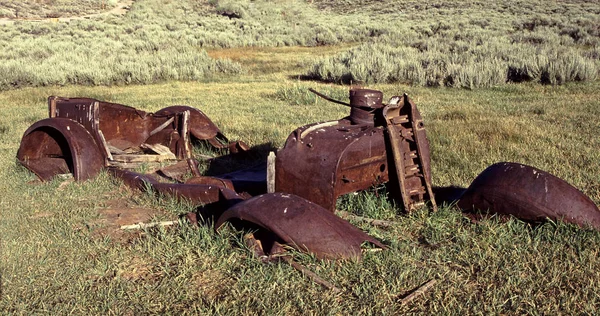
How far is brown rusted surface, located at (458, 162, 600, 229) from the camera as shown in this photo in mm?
3939

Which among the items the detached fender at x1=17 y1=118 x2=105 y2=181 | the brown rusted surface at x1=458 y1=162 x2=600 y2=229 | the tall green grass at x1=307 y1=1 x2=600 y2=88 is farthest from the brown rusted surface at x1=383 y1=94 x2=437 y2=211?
the tall green grass at x1=307 y1=1 x2=600 y2=88

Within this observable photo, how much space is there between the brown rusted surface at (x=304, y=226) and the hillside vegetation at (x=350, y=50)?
33.1 ft

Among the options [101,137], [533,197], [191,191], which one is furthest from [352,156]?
[101,137]

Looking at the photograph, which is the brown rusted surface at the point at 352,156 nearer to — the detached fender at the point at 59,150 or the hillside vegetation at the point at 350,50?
the detached fender at the point at 59,150

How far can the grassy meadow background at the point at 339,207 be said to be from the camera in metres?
3.24

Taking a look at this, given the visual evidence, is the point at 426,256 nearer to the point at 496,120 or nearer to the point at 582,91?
the point at 496,120

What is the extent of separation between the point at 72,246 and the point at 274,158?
67.5 inches

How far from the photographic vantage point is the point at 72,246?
4.08 metres

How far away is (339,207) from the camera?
4797 mm

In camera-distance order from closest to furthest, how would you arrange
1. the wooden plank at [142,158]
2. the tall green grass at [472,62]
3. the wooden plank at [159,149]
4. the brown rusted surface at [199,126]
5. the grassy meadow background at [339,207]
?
the grassy meadow background at [339,207] < the wooden plank at [142,158] < the wooden plank at [159,149] < the brown rusted surface at [199,126] < the tall green grass at [472,62]

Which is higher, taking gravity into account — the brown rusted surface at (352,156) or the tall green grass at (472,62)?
the brown rusted surface at (352,156)

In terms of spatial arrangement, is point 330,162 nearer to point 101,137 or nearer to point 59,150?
point 101,137

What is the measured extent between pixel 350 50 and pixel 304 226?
1659 cm

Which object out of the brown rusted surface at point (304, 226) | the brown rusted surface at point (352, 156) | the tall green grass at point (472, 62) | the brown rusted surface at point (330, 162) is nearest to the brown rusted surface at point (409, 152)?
the brown rusted surface at point (352, 156)
